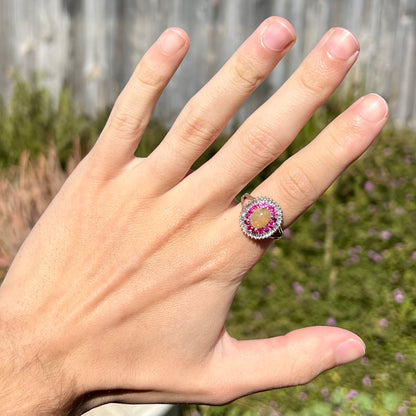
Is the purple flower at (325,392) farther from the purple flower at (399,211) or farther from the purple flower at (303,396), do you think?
the purple flower at (399,211)

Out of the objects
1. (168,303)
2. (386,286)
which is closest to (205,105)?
(168,303)

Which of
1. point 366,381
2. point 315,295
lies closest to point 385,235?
point 315,295

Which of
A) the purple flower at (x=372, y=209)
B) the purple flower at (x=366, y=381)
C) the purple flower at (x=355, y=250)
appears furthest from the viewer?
the purple flower at (x=372, y=209)

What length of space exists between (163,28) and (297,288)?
11.0ft

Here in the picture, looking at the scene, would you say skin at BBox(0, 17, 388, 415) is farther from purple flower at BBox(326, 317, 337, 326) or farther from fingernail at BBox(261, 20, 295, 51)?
purple flower at BBox(326, 317, 337, 326)

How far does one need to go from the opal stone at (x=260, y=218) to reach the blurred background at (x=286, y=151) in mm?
912

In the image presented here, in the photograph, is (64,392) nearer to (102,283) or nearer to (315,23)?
(102,283)

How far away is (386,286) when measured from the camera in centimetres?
376

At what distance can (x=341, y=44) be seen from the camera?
1.55 meters

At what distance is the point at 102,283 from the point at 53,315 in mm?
162

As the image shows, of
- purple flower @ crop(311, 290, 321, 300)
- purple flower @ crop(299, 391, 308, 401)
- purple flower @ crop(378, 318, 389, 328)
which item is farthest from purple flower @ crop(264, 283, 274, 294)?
purple flower @ crop(299, 391, 308, 401)

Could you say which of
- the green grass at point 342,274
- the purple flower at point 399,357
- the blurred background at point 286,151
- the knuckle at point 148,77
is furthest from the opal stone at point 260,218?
the purple flower at point 399,357

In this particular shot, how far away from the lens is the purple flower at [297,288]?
3.89 m

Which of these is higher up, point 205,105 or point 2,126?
point 205,105
